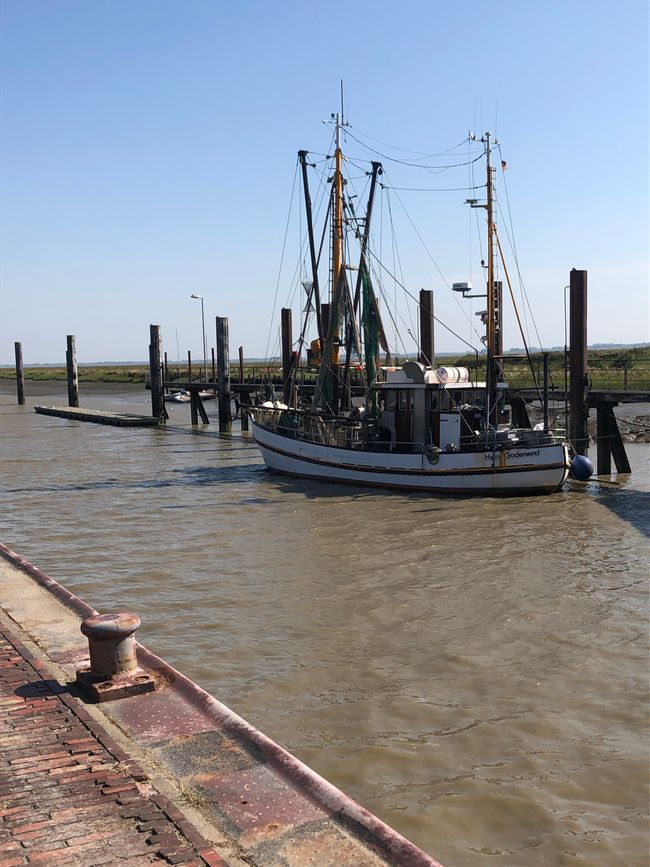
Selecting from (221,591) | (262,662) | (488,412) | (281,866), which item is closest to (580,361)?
(488,412)

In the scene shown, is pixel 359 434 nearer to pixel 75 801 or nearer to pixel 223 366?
pixel 223 366

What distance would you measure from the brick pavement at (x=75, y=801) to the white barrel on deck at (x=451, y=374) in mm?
17292

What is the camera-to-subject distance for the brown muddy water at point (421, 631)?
22.5ft

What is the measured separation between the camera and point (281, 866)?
16.5 ft

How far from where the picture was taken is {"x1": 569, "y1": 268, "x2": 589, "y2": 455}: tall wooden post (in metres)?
24.4

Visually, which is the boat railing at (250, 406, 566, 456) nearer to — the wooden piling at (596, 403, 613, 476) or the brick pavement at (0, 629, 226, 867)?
the wooden piling at (596, 403, 613, 476)

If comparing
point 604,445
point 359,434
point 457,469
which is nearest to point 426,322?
point 359,434

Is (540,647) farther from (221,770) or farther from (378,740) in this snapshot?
(221,770)

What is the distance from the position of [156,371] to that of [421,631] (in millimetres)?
38863

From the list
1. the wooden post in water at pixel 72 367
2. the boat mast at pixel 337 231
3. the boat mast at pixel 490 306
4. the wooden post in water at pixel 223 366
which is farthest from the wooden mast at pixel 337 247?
the wooden post in water at pixel 72 367

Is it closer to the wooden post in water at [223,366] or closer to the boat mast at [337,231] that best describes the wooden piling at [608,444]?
the boat mast at [337,231]

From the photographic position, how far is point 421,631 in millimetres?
10953

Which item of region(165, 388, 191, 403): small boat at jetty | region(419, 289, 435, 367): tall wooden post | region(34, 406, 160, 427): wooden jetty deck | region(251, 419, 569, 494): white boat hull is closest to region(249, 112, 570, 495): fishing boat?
region(251, 419, 569, 494): white boat hull

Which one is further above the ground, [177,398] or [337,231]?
[337,231]
